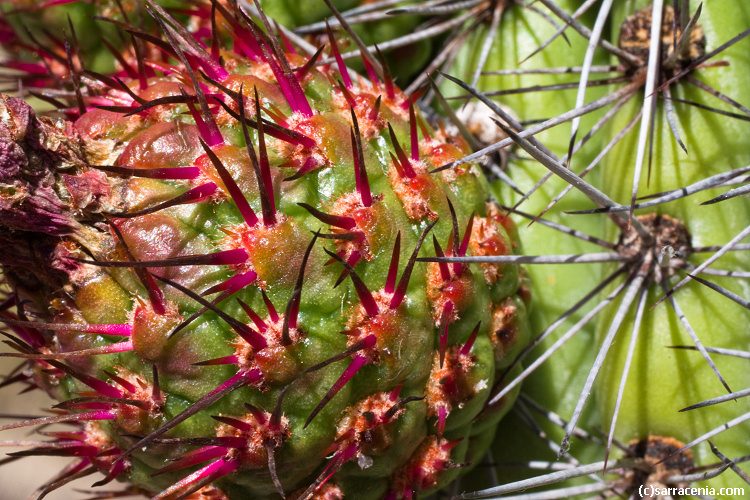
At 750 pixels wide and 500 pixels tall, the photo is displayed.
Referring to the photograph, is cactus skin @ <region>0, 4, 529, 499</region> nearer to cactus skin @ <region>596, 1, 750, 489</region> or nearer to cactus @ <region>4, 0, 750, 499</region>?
cactus @ <region>4, 0, 750, 499</region>

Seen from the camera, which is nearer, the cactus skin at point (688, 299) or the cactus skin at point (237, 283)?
the cactus skin at point (237, 283)

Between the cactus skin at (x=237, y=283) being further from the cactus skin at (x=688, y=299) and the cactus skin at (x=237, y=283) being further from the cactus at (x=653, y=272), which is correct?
the cactus skin at (x=688, y=299)

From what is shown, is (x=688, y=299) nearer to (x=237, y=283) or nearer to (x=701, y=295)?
(x=701, y=295)

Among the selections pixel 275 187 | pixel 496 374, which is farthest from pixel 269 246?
pixel 496 374

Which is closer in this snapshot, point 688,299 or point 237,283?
point 237,283

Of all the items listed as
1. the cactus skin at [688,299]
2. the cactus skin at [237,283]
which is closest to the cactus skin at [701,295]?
the cactus skin at [688,299]

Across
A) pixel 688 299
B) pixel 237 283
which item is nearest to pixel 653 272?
pixel 688 299

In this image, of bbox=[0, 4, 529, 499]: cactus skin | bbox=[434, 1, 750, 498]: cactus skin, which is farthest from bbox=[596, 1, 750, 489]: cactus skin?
bbox=[0, 4, 529, 499]: cactus skin

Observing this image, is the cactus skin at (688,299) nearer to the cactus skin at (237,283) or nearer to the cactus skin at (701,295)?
the cactus skin at (701,295)
